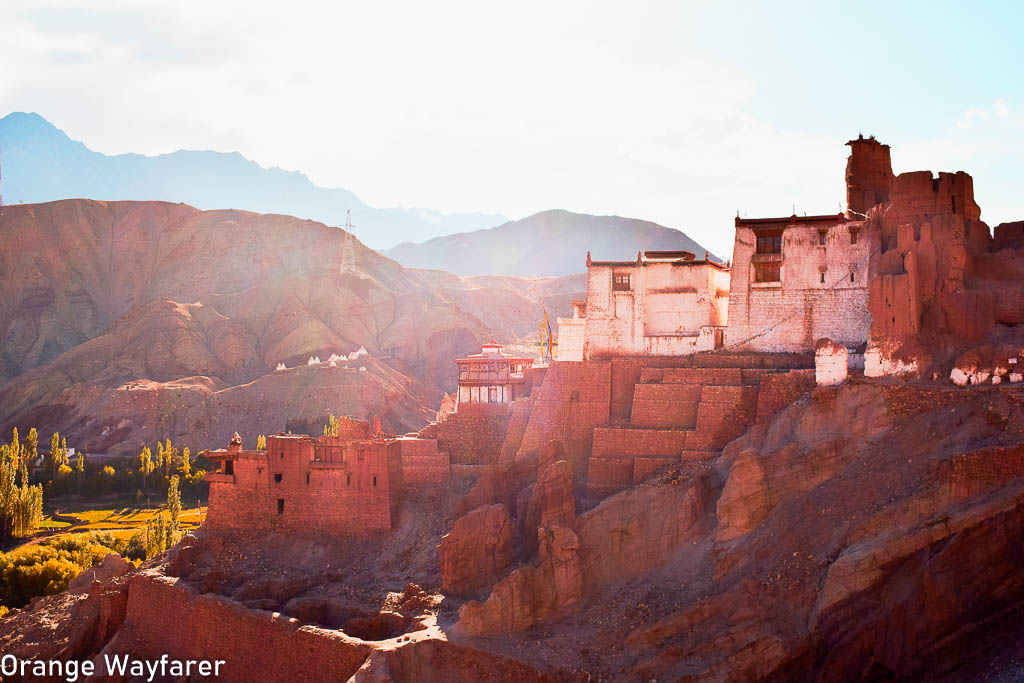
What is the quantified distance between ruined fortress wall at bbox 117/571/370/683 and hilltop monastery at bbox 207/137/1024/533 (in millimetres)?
4247

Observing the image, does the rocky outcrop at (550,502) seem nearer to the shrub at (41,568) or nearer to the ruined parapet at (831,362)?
the ruined parapet at (831,362)

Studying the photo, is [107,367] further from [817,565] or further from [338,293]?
[817,565]

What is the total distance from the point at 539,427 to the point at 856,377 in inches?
427

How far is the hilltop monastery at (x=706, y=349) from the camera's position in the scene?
31672mm

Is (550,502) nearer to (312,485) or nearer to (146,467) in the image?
(312,485)

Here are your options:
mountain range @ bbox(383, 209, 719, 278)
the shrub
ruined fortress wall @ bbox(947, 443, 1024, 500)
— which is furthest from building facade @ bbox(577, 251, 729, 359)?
mountain range @ bbox(383, 209, 719, 278)

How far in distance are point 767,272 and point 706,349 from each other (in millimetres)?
3428

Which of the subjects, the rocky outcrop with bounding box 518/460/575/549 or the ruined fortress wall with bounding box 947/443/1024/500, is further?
the rocky outcrop with bounding box 518/460/575/549

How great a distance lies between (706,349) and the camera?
38.4 meters

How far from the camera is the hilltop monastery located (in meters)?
31.7

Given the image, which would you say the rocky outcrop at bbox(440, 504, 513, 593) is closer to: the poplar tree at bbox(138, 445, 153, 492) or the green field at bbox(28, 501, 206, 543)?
the green field at bbox(28, 501, 206, 543)

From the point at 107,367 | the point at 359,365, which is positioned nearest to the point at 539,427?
the point at 359,365

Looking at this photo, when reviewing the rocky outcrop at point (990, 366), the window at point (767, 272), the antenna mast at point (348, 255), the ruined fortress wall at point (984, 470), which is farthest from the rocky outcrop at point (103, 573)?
the antenna mast at point (348, 255)

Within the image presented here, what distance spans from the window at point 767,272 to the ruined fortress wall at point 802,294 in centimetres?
17
